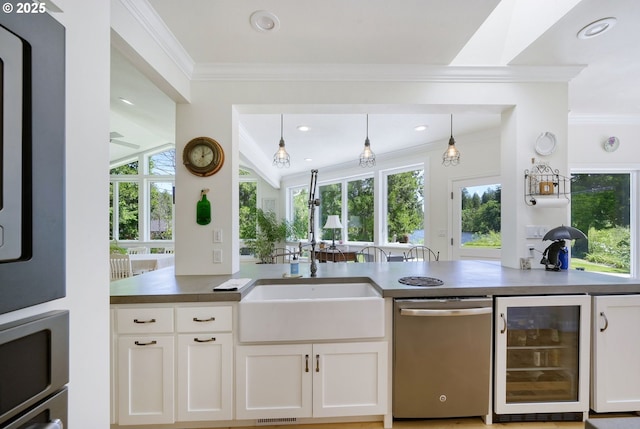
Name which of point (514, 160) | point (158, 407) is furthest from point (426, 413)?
point (514, 160)

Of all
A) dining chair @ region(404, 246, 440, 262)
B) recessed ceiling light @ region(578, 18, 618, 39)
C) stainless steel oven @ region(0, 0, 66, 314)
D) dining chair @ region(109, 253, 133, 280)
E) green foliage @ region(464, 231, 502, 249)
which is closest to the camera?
stainless steel oven @ region(0, 0, 66, 314)

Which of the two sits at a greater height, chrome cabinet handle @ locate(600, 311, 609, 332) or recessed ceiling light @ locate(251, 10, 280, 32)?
recessed ceiling light @ locate(251, 10, 280, 32)

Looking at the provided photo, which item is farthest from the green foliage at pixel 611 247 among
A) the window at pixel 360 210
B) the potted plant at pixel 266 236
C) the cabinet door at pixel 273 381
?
the potted plant at pixel 266 236

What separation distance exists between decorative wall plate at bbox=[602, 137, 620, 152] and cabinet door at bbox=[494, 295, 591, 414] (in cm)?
299

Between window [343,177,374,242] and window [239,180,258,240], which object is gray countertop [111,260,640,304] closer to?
window [343,177,374,242]

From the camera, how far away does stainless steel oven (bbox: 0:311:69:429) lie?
1.48ft

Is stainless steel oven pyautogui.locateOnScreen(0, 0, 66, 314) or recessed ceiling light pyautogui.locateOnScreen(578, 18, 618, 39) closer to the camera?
stainless steel oven pyautogui.locateOnScreen(0, 0, 66, 314)

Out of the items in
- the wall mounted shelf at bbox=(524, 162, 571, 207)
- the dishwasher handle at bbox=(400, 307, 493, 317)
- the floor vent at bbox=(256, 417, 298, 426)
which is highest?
A: the wall mounted shelf at bbox=(524, 162, 571, 207)

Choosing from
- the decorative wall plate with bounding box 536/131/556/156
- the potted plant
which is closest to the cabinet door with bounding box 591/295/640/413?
the decorative wall plate with bounding box 536/131/556/156

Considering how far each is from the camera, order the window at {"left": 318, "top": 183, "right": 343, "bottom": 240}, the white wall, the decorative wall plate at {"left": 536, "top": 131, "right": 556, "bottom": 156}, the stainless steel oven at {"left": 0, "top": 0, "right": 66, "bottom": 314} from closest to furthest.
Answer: the stainless steel oven at {"left": 0, "top": 0, "right": 66, "bottom": 314} → the white wall → the decorative wall plate at {"left": 536, "top": 131, "right": 556, "bottom": 156} → the window at {"left": 318, "top": 183, "right": 343, "bottom": 240}

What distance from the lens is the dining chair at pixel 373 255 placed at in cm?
541

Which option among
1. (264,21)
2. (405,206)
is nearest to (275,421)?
(264,21)

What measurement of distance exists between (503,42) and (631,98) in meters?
1.91

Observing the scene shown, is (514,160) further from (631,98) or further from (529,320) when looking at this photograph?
(631,98)
